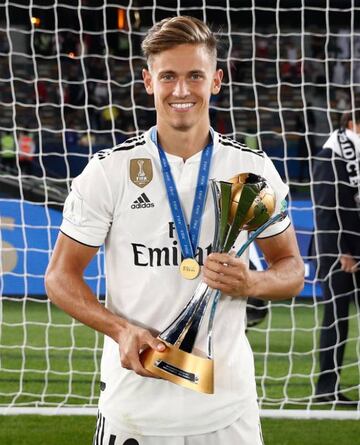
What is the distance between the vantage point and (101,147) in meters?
12.0

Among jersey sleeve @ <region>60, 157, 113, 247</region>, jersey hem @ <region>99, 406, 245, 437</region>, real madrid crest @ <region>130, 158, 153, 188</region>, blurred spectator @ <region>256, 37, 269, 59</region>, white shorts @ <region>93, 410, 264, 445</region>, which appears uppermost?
blurred spectator @ <region>256, 37, 269, 59</region>

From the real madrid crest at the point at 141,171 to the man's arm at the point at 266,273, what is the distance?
31 cm

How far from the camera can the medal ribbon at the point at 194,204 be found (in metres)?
2.29

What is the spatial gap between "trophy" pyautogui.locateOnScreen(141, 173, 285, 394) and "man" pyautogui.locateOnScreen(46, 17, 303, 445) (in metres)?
0.09

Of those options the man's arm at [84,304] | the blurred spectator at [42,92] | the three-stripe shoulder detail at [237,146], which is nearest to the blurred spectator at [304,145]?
the blurred spectator at [42,92]

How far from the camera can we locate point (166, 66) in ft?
7.52

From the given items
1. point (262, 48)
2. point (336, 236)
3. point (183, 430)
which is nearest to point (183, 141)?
point (183, 430)

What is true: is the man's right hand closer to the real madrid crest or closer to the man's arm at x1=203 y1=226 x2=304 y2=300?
the man's arm at x1=203 y1=226 x2=304 y2=300

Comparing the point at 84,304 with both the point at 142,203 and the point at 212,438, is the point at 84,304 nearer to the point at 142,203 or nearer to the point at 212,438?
the point at 142,203

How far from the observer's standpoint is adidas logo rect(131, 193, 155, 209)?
2357 millimetres

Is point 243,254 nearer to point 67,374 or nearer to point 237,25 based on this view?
point 67,374

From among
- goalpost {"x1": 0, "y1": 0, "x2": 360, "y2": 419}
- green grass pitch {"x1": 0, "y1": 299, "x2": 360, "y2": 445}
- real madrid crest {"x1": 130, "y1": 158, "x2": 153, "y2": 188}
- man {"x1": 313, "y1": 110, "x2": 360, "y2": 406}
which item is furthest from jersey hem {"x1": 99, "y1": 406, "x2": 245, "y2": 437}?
man {"x1": 313, "y1": 110, "x2": 360, "y2": 406}

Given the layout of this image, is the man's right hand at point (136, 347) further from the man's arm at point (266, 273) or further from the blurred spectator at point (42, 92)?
the blurred spectator at point (42, 92)

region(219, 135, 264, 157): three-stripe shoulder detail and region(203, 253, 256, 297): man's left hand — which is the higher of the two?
region(219, 135, 264, 157): three-stripe shoulder detail
